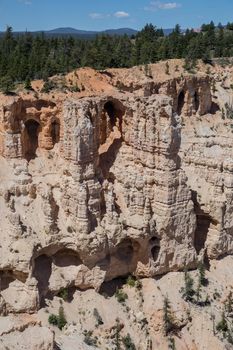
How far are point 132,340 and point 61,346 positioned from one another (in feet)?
17.8

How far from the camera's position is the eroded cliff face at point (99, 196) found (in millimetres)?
32906

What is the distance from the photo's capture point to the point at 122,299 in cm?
3516

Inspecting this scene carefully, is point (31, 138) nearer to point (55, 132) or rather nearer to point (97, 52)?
point (55, 132)

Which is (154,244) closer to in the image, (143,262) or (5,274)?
(143,262)

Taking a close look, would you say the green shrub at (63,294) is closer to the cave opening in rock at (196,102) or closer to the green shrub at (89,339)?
the green shrub at (89,339)

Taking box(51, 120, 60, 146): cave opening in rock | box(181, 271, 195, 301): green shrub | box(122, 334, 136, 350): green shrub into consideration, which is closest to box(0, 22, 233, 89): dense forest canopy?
box(51, 120, 60, 146): cave opening in rock

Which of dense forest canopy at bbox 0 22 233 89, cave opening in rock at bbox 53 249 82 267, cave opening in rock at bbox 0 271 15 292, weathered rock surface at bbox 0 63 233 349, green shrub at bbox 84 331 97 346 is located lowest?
green shrub at bbox 84 331 97 346

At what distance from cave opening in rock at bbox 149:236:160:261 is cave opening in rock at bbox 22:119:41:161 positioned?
1029cm

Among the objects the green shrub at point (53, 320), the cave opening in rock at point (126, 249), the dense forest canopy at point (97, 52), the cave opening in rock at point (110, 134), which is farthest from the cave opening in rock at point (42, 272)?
the dense forest canopy at point (97, 52)

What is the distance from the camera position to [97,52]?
6931 cm

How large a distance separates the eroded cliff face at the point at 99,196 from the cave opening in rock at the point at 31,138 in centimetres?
7

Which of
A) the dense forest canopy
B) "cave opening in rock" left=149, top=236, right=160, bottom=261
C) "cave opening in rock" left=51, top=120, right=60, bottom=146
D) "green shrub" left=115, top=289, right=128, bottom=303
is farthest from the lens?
the dense forest canopy

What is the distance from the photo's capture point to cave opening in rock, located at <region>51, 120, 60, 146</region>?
3709cm

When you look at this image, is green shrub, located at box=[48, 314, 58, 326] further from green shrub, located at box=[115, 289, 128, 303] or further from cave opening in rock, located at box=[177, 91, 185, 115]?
cave opening in rock, located at box=[177, 91, 185, 115]
